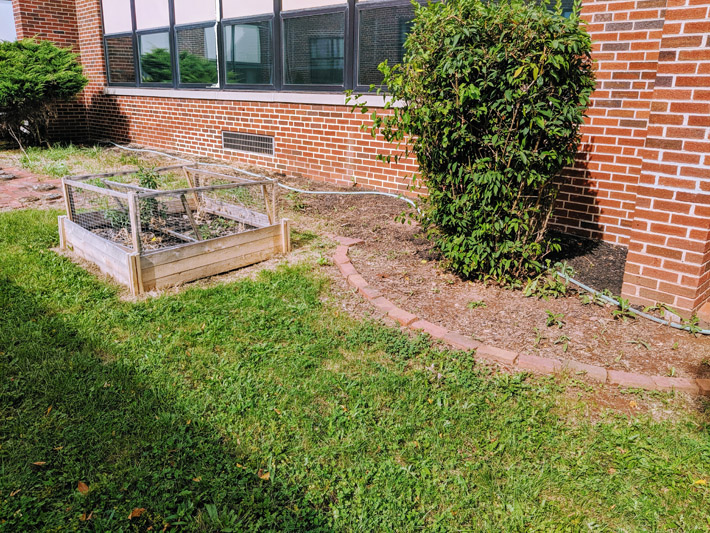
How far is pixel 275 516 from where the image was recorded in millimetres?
2121

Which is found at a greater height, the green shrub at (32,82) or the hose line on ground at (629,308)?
the green shrub at (32,82)

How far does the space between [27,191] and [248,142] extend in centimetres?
319

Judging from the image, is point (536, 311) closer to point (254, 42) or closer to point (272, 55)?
point (272, 55)

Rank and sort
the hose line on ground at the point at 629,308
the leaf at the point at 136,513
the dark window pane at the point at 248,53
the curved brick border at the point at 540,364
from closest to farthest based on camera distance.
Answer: the leaf at the point at 136,513, the curved brick border at the point at 540,364, the hose line on ground at the point at 629,308, the dark window pane at the point at 248,53

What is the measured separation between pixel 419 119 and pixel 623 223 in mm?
2241

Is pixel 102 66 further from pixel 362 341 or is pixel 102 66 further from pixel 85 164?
pixel 362 341

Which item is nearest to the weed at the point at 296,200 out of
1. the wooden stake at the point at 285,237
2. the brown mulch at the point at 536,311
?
the brown mulch at the point at 536,311

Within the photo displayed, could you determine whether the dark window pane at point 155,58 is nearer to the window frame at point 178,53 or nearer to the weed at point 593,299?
the window frame at point 178,53

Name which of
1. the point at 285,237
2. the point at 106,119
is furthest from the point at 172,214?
the point at 106,119

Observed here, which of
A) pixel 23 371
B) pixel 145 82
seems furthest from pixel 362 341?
pixel 145 82

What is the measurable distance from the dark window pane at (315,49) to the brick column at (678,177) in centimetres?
456

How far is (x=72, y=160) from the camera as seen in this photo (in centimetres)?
969

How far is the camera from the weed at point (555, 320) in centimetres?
352

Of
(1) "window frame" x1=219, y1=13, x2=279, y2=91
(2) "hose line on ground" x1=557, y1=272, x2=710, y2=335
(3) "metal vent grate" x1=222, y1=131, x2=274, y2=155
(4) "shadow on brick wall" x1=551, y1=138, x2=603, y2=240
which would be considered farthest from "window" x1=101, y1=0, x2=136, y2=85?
(2) "hose line on ground" x1=557, y1=272, x2=710, y2=335
